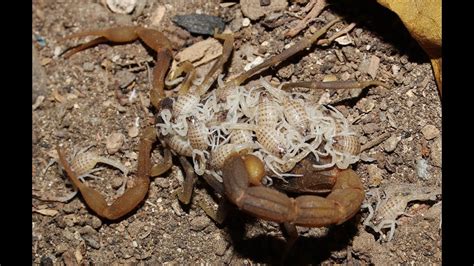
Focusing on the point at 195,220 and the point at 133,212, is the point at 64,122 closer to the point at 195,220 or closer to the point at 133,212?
the point at 133,212

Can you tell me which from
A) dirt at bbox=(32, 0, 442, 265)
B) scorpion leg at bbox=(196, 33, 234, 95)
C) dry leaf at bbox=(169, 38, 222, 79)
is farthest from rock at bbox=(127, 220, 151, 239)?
dry leaf at bbox=(169, 38, 222, 79)

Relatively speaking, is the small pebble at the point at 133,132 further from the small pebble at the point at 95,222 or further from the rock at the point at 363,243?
the rock at the point at 363,243

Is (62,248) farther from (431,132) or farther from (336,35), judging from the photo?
(431,132)

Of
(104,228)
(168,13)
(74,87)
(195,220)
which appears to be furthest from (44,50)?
(195,220)

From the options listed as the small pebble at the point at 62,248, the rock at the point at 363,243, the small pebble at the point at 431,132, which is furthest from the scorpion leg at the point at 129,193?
the small pebble at the point at 431,132

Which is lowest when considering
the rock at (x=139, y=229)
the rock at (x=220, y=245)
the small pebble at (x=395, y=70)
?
the rock at (x=139, y=229)

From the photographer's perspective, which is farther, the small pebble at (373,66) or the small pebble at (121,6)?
the small pebble at (121,6)
